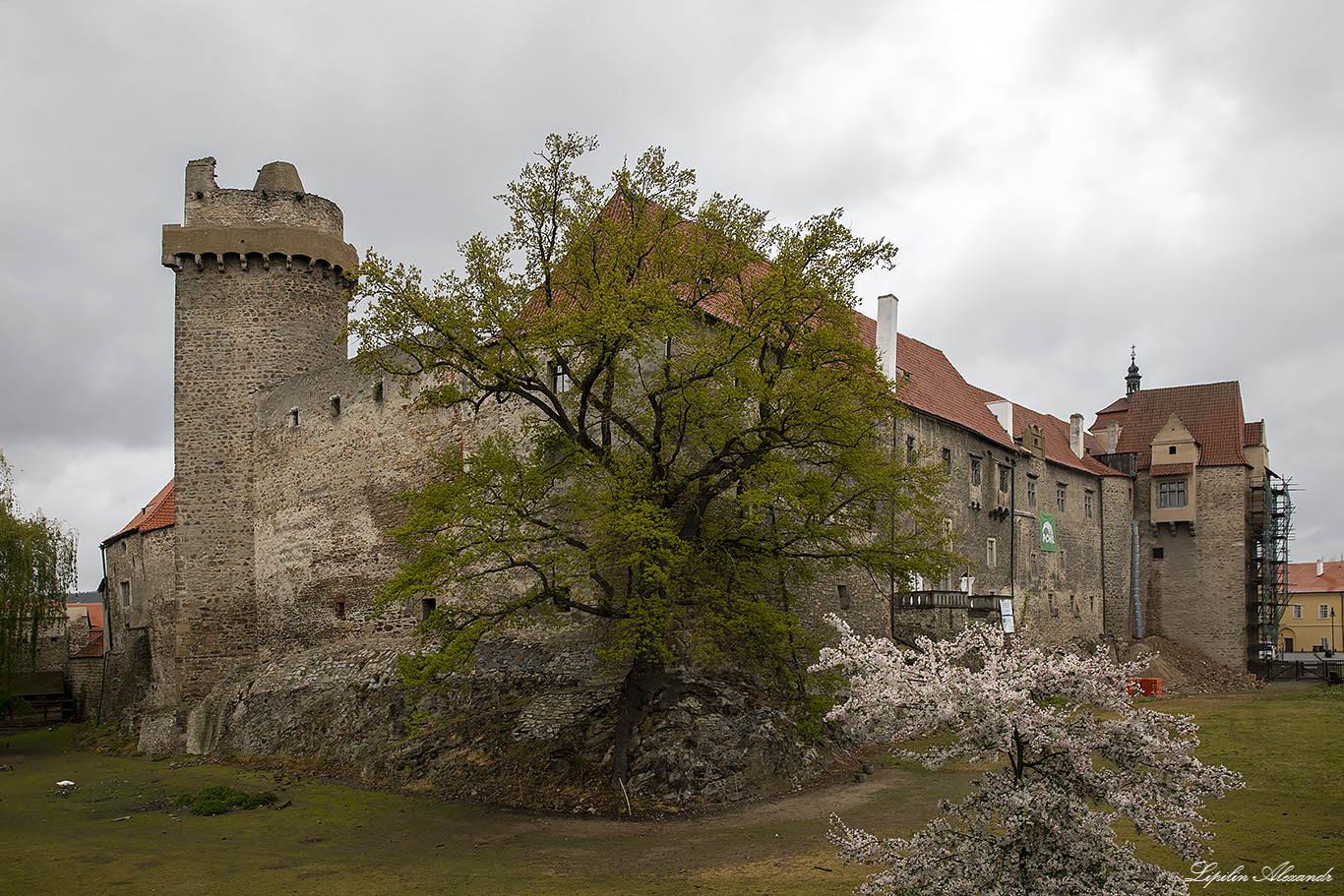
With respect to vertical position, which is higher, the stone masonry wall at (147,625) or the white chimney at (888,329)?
the white chimney at (888,329)

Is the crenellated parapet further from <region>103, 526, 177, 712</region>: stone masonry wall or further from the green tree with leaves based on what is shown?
the green tree with leaves

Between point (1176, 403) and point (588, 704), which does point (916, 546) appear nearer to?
point (588, 704)

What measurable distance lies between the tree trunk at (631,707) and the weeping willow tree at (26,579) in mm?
23435

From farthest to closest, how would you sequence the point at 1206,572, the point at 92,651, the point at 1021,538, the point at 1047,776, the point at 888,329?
1. the point at 92,651
2. the point at 1206,572
3. the point at 1021,538
4. the point at 888,329
5. the point at 1047,776

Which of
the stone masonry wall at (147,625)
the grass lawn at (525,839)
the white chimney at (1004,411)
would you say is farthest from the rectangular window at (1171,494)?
the stone masonry wall at (147,625)

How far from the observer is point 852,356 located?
15.2 metres

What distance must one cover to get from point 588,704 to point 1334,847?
10879 millimetres

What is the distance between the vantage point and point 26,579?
28.7m

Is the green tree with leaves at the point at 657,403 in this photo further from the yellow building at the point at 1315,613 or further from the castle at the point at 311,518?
the yellow building at the point at 1315,613

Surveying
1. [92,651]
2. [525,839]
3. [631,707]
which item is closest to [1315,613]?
[631,707]

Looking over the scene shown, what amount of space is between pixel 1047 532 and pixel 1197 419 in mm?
9428

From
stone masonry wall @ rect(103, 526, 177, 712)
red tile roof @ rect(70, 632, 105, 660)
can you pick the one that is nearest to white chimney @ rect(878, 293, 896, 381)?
stone masonry wall @ rect(103, 526, 177, 712)

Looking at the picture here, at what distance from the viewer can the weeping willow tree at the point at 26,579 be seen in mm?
28156

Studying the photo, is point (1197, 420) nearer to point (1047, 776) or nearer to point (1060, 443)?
point (1060, 443)
